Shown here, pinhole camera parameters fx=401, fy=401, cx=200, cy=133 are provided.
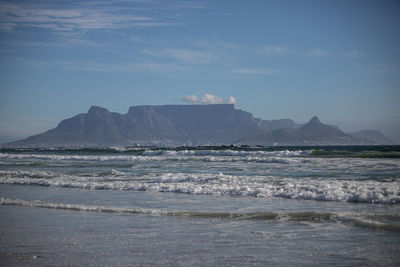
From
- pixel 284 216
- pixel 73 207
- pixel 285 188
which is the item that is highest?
pixel 285 188

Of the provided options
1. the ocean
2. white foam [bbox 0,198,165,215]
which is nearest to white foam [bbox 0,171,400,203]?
the ocean

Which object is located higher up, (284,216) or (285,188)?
(285,188)

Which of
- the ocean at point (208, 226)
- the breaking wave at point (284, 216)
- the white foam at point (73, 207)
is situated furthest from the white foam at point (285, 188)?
the white foam at point (73, 207)

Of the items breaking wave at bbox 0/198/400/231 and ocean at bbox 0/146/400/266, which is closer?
ocean at bbox 0/146/400/266

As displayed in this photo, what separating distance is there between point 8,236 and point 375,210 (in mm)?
9413

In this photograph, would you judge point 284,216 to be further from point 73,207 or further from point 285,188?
point 73,207

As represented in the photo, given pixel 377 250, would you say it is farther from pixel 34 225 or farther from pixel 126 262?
pixel 34 225

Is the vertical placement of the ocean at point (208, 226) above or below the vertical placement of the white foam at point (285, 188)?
below

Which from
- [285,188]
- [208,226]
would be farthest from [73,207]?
[285,188]

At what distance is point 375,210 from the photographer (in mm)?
11141

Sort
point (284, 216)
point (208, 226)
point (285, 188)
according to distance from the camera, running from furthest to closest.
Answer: point (285, 188)
point (284, 216)
point (208, 226)

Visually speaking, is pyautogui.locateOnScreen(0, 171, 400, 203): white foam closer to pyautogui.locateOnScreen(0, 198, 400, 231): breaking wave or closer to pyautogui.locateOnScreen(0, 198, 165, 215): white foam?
pyautogui.locateOnScreen(0, 198, 400, 231): breaking wave

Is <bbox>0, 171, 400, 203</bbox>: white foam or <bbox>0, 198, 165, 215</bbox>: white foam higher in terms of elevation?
<bbox>0, 171, 400, 203</bbox>: white foam

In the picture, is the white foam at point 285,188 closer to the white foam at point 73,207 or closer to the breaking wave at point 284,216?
the breaking wave at point 284,216
